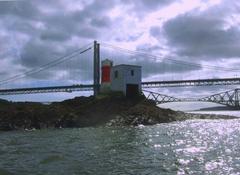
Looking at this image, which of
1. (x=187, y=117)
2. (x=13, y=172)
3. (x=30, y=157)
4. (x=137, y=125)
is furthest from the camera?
A: (x=187, y=117)

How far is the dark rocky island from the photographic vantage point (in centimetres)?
5784

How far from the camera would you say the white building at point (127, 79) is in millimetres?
73744

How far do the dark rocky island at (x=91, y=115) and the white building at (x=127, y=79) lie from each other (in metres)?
3.90

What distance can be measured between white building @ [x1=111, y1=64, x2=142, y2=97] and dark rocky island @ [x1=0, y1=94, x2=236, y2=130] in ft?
12.8

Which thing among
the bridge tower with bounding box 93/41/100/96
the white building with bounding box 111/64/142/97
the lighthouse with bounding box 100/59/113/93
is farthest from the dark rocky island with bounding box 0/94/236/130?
the bridge tower with bounding box 93/41/100/96

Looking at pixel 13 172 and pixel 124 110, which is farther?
pixel 124 110

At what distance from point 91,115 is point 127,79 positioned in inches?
515

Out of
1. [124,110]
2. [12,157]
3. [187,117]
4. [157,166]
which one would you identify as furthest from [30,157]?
[187,117]

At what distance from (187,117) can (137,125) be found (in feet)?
44.8

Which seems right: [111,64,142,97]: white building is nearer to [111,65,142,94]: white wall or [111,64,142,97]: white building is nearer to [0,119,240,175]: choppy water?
[111,65,142,94]: white wall

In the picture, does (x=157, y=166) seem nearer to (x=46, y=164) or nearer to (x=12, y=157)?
(x=46, y=164)

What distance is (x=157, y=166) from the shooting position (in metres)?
24.6

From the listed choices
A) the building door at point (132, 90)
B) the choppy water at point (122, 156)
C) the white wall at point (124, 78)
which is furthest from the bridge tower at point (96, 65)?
the choppy water at point (122, 156)

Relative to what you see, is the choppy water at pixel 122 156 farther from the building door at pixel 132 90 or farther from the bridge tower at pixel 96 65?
the bridge tower at pixel 96 65
